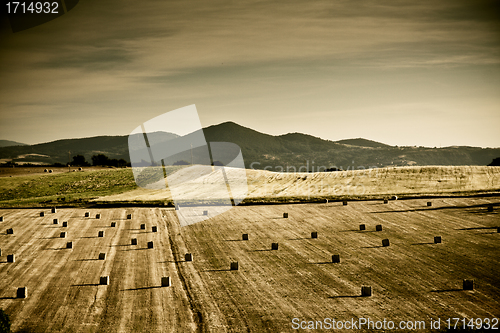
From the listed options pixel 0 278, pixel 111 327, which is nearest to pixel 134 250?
pixel 0 278

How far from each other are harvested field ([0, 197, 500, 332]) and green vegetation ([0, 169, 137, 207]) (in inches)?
1098

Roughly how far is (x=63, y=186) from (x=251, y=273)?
63.6 meters

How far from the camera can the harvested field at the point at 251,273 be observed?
17766 mm

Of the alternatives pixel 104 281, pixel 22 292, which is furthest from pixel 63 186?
pixel 22 292

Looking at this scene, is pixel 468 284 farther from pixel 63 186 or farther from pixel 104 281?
pixel 63 186

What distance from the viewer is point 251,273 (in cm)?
2373

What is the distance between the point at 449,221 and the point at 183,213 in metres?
26.3

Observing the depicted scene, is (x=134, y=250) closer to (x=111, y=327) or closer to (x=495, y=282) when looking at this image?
(x=111, y=327)

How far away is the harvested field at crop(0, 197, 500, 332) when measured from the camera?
17766mm

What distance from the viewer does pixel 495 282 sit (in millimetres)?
20969

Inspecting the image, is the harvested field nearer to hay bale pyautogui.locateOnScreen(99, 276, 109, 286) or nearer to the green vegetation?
hay bale pyautogui.locateOnScreen(99, 276, 109, 286)

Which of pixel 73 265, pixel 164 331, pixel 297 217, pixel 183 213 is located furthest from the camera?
pixel 183 213

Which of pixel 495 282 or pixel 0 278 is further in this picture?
pixel 0 278

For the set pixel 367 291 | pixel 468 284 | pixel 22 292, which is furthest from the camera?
pixel 22 292
